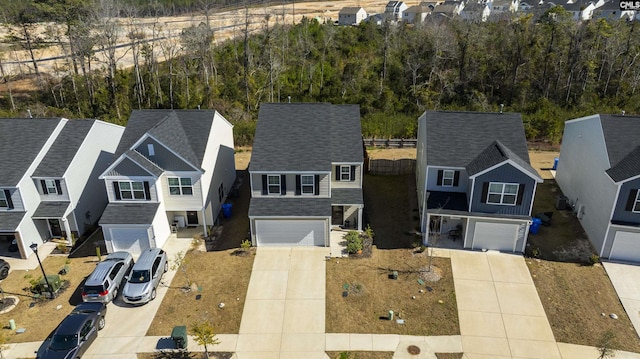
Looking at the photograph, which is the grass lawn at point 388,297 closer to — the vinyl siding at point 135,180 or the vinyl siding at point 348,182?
the vinyl siding at point 348,182

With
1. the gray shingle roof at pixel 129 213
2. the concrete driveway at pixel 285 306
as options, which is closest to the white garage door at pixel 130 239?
the gray shingle roof at pixel 129 213

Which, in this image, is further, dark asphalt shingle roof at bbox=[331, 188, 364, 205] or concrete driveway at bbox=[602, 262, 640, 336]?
dark asphalt shingle roof at bbox=[331, 188, 364, 205]

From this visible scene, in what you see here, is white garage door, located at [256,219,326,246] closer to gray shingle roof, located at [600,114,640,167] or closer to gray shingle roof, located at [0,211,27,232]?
gray shingle roof, located at [0,211,27,232]

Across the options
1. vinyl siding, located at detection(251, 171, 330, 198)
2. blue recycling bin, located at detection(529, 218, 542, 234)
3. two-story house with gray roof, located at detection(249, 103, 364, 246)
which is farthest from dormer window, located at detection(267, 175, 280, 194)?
blue recycling bin, located at detection(529, 218, 542, 234)

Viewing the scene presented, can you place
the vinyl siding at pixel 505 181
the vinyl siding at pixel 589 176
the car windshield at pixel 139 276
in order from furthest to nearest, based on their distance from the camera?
1. the vinyl siding at pixel 589 176
2. the vinyl siding at pixel 505 181
3. the car windshield at pixel 139 276

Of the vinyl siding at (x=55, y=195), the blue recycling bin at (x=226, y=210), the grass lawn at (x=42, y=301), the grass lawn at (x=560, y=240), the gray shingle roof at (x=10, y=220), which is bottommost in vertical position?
the grass lawn at (x=42, y=301)
